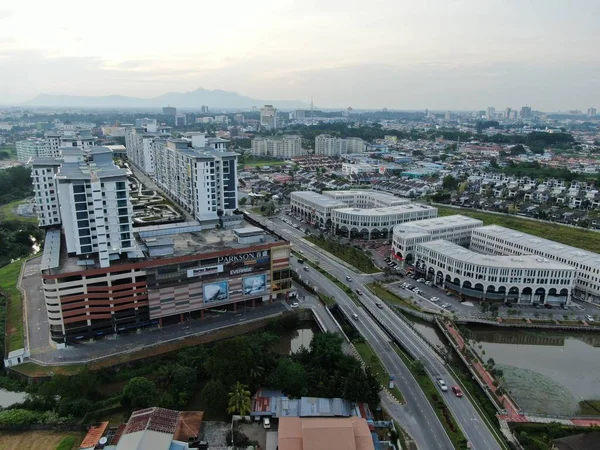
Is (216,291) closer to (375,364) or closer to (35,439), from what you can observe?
(375,364)

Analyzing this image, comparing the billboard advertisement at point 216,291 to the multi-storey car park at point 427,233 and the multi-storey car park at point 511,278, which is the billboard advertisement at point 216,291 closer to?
the multi-storey car park at point 511,278

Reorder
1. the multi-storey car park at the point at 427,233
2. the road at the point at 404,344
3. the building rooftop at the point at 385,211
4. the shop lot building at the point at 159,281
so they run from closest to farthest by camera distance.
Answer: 1. the road at the point at 404,344
2. the shop lot building at the point at 159,281
3. the multi-storey car park at the point at 427,233
4. the building rooftop at the point at 385,211

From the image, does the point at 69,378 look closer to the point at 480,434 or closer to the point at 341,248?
the point at 480,434

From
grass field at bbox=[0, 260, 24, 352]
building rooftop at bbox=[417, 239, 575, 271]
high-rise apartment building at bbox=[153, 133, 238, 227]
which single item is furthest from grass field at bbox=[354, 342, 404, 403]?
grass field at bbox=[0, 260, 24, 352]

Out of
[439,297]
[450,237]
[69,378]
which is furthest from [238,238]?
[450,237]

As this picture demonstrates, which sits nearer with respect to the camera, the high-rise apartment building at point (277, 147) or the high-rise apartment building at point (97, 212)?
the high-rise apartment building at point (97, 212)

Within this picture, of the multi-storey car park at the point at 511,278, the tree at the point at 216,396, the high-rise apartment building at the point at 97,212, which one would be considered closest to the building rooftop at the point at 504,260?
the multi-storey car park at the point at 511,278
